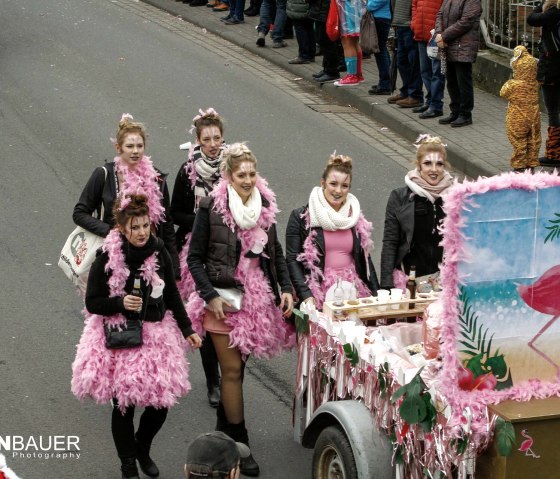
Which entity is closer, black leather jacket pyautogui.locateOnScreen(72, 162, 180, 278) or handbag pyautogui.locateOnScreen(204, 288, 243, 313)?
handbag pyautogui.locateOnScreen(204, 288, 243, 313)

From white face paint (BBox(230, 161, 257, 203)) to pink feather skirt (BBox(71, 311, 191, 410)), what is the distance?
0.99m

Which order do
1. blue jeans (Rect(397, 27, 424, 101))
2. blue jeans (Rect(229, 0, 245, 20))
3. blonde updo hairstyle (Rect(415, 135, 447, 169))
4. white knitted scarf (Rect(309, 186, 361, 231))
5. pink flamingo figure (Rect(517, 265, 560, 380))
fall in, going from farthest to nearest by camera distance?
blue jeans (Rect(229, 0, 245, 20)) → blue jeans (Rect(397, 27, 424, 101)) → blonde updo hairstyle (Rect(415, 135, 447, 169)) → white knitted scarf (Rect(309, 186, 361, 231)) → pink flamingo figure (Rect(517, 265, 560, 380))

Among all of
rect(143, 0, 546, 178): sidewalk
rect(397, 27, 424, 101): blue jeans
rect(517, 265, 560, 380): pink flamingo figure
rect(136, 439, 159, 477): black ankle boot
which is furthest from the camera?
rect(397, 27, 424, 101): blue jeans

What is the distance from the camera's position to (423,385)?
19.2 feet

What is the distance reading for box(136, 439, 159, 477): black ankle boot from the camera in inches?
283

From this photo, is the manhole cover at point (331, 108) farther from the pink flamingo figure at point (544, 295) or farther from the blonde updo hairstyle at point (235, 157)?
the pink flamingo figure at point (544, 295)

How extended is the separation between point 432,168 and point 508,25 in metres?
8.83

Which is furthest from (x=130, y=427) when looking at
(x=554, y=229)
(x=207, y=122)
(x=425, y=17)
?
(x=425, y=17)

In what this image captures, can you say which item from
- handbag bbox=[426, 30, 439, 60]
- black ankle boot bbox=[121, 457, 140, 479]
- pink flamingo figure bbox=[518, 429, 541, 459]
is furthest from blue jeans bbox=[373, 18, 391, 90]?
pink flamingo figure bbox=[518, 429, 541, 459]

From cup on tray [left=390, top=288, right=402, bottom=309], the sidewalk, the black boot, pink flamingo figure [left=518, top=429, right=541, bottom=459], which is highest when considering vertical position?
pink flamingo figure [left=518, top=429, right=541, bottom=459]

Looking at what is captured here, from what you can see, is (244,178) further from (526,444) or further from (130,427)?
(526,444)

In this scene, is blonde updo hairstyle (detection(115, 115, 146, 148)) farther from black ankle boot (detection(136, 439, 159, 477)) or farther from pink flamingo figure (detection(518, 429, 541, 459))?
pink flamingo figure (detection(518, 429, 541, 459))

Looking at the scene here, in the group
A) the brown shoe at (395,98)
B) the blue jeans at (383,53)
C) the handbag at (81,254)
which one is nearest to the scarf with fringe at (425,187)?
the handbag at (81,254)

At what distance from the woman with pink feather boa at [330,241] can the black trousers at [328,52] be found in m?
8.94
